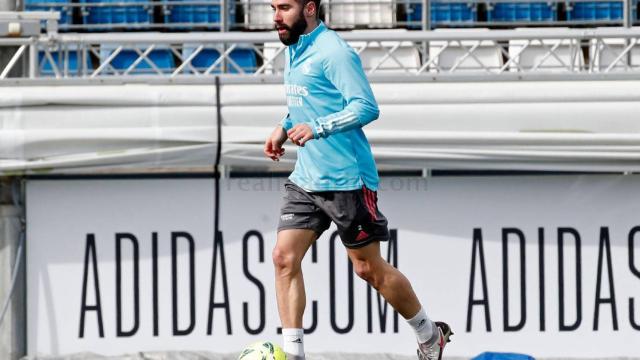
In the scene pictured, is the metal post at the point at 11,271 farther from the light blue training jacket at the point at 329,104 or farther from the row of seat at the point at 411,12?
A: the row of seat at the point at 411,12

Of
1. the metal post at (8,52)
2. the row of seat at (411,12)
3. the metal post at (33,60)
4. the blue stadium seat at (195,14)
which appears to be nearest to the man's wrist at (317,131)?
the metal post at (33,60)

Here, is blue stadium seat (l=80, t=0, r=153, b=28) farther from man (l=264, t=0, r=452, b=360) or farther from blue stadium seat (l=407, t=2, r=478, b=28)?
man (l=264, t=0, r=452, b=360)

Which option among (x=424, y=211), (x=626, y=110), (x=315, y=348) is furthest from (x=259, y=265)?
(x=626, y=110)

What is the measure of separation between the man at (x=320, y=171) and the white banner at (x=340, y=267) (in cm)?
132

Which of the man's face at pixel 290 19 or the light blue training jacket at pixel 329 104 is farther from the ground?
the man's face at pixel 290 19

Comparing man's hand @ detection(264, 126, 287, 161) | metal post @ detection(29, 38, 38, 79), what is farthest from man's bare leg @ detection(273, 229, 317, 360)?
metal post @ detection(29, 38, 38, 79)

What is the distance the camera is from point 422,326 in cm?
468

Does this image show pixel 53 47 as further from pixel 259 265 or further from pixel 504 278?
pixel 504 278

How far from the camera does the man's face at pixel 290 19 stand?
4.27 metres

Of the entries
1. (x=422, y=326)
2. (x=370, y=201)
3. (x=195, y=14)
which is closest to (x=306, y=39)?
(x=370, y=201)

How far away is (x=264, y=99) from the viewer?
5598 mm

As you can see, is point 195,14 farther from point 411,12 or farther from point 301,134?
point 301,134

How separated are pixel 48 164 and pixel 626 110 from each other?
271cm

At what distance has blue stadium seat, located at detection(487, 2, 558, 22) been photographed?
11.8 metres
